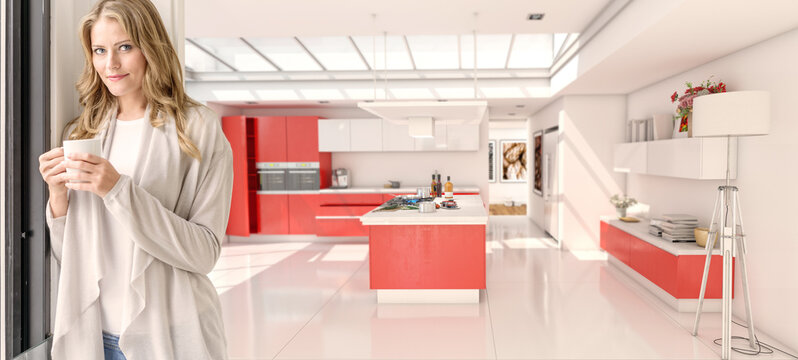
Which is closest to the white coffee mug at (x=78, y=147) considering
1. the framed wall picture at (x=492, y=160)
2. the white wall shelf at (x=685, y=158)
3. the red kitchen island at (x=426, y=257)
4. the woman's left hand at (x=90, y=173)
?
the woman's left hand at (x=90, y=173)

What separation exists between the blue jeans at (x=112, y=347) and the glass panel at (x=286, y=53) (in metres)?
5.56

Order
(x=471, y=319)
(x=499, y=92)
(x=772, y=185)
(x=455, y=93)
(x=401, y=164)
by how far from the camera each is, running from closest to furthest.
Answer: (x=772, y=185)
(x=471, y=319)
(x=499, y=92)
(x=455, y=93)
(x=401, y=164)

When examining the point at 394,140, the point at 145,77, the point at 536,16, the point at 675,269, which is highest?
the point at 536,16

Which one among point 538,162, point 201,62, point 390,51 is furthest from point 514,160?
point 201,62

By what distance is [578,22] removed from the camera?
480 cm

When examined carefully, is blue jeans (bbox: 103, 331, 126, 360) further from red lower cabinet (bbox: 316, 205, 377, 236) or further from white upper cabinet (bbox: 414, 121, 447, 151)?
white upper cabinet (bbox: 414, 121, 447, 151)

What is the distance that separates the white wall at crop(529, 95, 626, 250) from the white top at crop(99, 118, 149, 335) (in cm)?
675

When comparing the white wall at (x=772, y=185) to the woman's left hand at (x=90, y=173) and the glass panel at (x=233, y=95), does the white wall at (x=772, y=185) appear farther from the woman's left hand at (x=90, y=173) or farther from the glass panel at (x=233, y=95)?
the glass panel at (x=233, y=95)

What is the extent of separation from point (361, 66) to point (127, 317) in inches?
260

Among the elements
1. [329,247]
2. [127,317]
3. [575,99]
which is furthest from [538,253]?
[127,317]

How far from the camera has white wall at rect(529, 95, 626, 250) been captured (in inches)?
274

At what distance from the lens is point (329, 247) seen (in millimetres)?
7617

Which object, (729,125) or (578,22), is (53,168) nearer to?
(729,125)

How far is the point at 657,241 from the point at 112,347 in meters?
4.81
